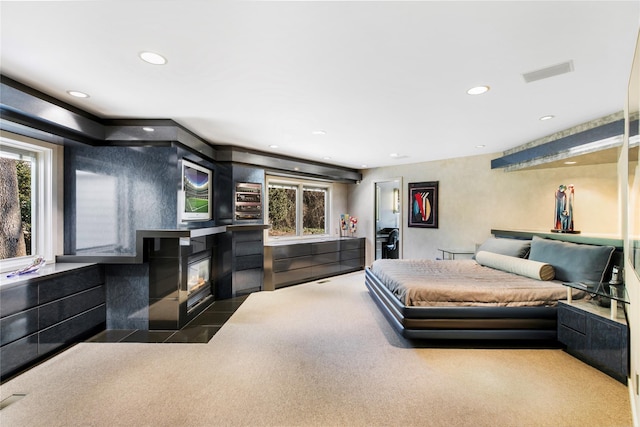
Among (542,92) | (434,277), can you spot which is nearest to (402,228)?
(434,277)

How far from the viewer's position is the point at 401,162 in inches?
234

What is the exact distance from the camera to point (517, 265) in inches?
141

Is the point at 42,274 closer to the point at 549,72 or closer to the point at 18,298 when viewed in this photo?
the point at 18,298

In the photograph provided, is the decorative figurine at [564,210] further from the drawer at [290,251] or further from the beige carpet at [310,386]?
the drawer at [290,251]

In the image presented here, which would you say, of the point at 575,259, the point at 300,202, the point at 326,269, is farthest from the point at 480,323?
the point at 300,202

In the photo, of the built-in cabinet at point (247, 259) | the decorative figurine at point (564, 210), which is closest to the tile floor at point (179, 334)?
the built-in cabinet at point (247, 259)

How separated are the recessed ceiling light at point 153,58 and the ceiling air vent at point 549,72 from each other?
261cm

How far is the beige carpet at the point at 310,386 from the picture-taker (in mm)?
1884

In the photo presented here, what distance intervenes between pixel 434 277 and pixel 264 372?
2200 mm

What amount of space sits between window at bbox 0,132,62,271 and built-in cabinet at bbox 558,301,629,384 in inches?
214

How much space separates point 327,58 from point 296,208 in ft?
14.7

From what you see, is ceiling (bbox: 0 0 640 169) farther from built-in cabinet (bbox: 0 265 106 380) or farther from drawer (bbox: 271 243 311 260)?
drawer (bbox: 271 243 311 260)

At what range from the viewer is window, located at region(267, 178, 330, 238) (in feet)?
19.2

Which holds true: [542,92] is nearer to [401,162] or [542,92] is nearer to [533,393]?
[533,393]
